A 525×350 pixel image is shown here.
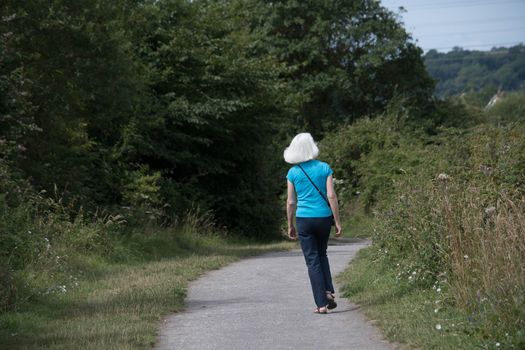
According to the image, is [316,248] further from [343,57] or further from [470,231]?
[343,57]

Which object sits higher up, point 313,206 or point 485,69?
point 485,69

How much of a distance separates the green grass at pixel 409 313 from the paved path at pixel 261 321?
0.19 metres

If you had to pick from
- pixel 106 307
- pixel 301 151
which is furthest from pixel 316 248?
pixel 106 307

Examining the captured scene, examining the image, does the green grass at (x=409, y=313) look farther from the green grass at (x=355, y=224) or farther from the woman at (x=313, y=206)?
the green grass at (x=355, y=224)

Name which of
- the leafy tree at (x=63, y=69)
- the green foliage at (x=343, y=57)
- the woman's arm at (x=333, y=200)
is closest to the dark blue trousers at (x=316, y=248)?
the woman's arm at (x=333, y=200)

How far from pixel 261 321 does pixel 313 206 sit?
1.53 meters

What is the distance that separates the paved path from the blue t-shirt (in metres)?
1.17

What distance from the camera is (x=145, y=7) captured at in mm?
25703

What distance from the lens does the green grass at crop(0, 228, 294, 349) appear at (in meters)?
9.04

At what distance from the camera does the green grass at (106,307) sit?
9.04 meters

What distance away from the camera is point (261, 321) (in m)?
10.2

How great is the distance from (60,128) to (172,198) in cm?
703

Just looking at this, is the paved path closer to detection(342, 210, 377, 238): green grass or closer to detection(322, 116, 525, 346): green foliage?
detection(322, 116, 525, 346): green foliage

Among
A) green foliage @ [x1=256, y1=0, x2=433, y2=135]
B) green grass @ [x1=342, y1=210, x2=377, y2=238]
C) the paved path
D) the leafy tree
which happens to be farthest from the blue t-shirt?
green foliage @ [x1=256, y1=0, x2=433, y2=135]
